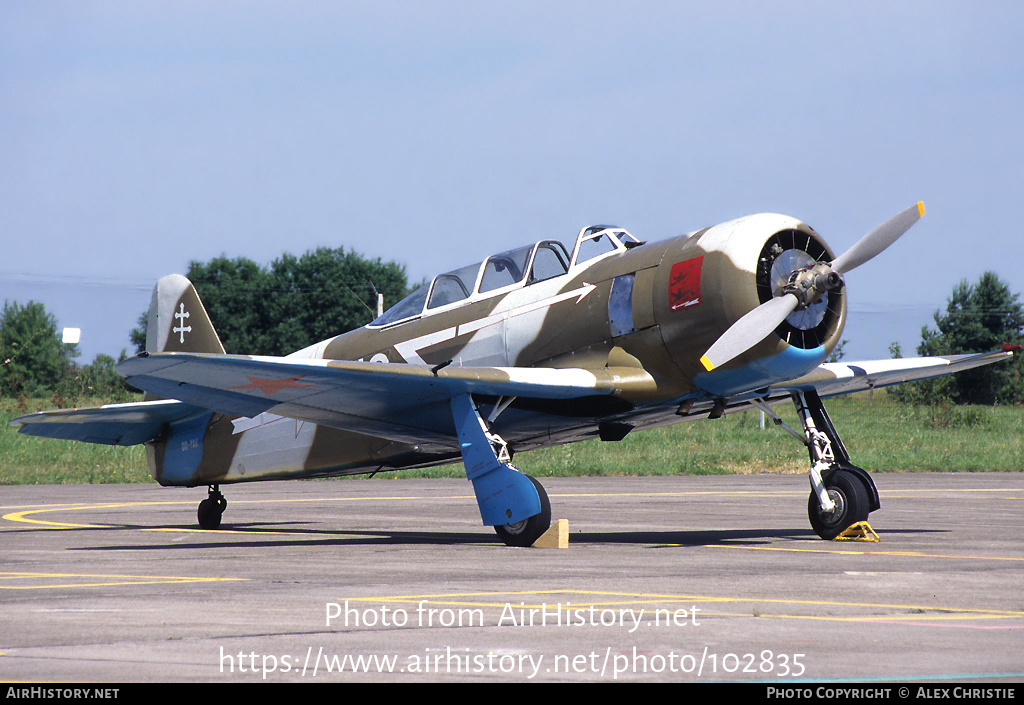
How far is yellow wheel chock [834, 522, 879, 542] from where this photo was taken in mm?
11383

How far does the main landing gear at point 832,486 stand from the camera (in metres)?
11.4

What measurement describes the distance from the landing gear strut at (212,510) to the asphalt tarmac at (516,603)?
697 millimetres

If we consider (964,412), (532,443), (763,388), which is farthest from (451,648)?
(964,412)

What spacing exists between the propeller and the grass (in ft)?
62.5

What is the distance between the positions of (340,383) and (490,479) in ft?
5.98

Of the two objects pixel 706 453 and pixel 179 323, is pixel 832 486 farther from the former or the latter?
pixel 706 453

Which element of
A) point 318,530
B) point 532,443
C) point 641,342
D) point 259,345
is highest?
point 259,345

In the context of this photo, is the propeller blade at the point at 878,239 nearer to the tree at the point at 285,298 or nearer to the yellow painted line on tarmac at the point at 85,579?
the yellow painted line on tarmac at the point at 85,579

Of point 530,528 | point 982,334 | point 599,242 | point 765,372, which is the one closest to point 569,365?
point 599,242

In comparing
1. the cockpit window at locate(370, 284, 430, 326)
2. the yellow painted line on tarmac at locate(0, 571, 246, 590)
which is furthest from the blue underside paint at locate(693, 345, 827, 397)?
the yellow painted line on tarmac at locate(0, 571, 246, 590)

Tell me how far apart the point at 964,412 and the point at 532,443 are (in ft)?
119

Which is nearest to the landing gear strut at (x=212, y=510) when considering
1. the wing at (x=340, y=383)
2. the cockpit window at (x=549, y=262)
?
the wing at (x=340, y=383)

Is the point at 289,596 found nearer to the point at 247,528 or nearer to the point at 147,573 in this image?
the point at 147,573

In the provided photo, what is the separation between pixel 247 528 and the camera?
15422 millimetres
